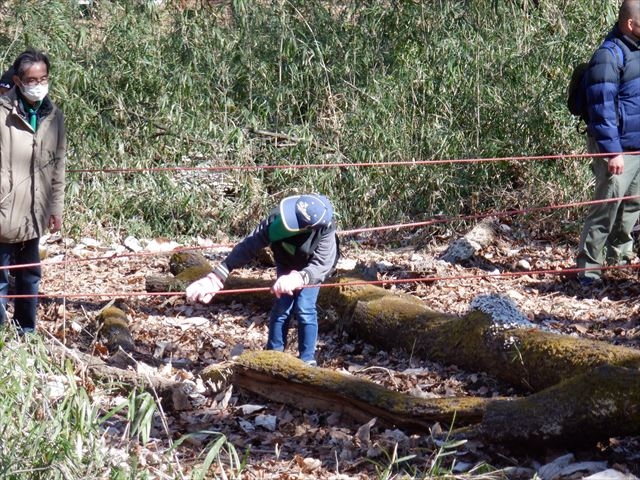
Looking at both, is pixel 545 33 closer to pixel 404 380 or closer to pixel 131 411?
pixel 404 380

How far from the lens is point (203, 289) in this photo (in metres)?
4.71

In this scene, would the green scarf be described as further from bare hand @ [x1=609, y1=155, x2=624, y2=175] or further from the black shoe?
the black shoe

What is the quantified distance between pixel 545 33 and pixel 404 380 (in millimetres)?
4812

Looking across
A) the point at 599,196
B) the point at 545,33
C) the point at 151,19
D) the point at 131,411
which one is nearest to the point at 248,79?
the point at 151,19

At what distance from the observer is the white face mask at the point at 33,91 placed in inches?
207

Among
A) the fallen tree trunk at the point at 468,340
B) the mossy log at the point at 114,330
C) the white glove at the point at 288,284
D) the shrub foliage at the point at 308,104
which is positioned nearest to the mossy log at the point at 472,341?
the fallen tree trunk at the point at 468,340

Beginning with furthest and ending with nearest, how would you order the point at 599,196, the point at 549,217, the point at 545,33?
1. the point at 545,33
2. the point at 549,217
3. the point at 599,196

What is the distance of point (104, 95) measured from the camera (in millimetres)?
8719

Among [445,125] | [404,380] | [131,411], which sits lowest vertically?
[404,380]

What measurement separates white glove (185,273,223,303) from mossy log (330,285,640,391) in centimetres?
134

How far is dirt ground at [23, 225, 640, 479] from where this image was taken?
13.7 feet

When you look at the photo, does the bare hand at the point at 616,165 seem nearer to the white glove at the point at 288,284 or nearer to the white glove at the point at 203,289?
the white glove at the point at 288,284

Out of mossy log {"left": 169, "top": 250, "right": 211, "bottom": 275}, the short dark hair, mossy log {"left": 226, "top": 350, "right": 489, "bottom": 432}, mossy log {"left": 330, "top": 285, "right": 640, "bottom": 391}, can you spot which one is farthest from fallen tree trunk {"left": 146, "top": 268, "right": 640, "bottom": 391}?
the short dark hair

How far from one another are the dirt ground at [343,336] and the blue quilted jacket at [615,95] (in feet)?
3.22
